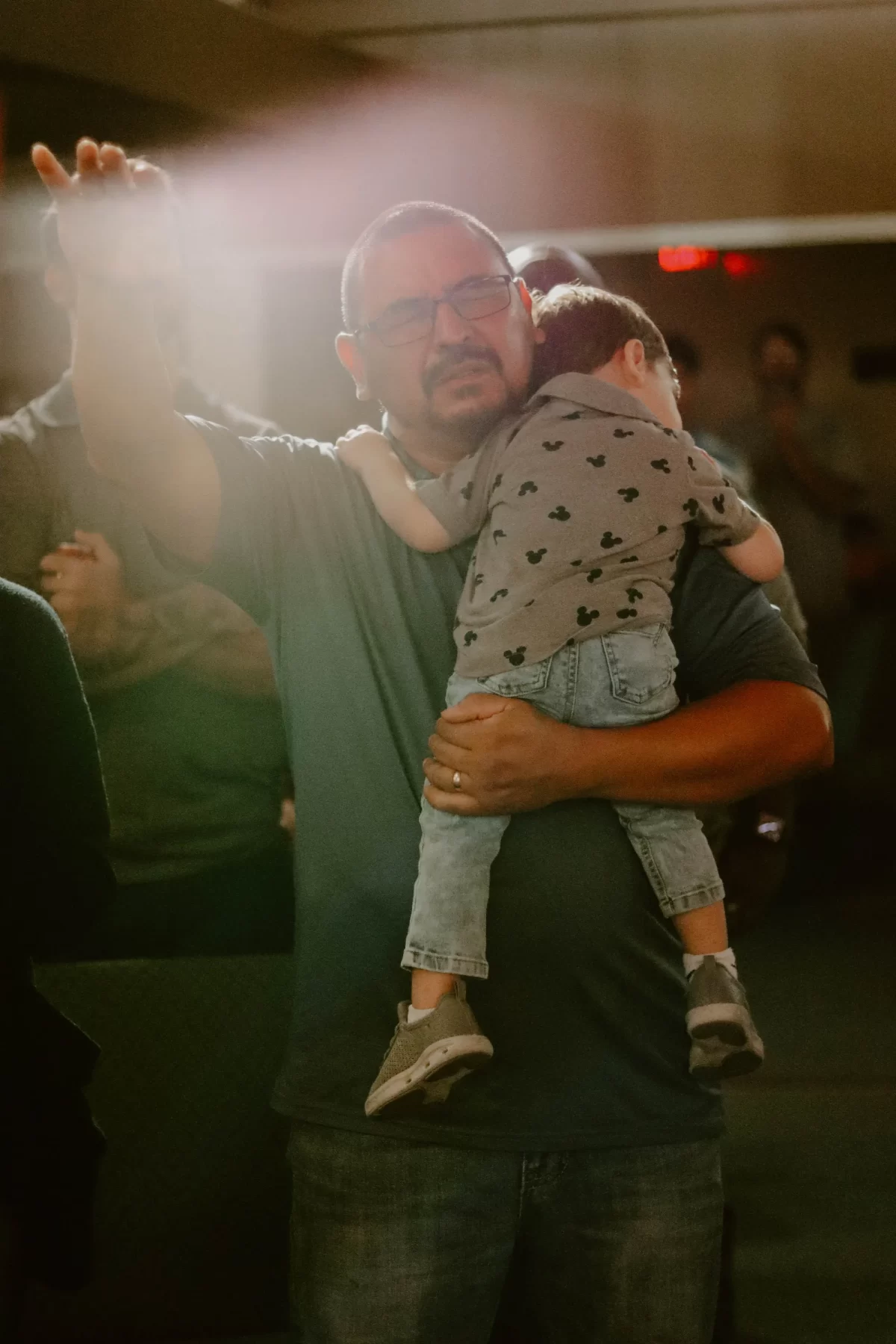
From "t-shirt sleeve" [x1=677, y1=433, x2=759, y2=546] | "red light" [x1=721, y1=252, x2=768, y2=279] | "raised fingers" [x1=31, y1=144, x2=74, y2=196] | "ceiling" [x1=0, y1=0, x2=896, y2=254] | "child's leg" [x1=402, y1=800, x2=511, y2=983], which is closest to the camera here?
"raised fingers" [x1=31, y1=144, x2=74, y2=196]

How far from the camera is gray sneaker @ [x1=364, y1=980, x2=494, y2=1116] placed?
3.57ft

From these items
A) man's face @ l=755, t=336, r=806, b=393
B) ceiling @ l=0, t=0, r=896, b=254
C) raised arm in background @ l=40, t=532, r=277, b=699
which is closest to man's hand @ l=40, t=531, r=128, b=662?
raised arm in background @ l=40, t=532, r=277, b=699

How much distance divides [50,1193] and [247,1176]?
1.55 ft

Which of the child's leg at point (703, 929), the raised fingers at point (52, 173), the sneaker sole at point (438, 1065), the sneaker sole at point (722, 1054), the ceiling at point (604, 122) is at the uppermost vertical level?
the ceiling at point (604, 122)

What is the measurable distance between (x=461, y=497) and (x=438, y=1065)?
566mm

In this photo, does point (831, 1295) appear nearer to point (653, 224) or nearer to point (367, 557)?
point (367, 557)

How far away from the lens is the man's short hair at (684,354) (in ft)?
11.8

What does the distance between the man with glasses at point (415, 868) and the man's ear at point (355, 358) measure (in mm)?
71

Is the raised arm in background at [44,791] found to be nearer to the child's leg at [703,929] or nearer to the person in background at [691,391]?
the child's leg at [703,929]

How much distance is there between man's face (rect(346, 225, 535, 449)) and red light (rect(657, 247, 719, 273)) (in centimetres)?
261

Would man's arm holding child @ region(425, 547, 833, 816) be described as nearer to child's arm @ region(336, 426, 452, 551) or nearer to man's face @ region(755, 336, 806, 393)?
child's arm @ region(336, 426, 452, 551)

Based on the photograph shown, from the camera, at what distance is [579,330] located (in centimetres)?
135

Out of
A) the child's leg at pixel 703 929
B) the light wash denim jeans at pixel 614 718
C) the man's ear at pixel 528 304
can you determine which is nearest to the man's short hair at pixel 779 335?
the man's ear at pixel 528 304

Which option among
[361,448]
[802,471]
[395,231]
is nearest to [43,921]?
[361,448]
